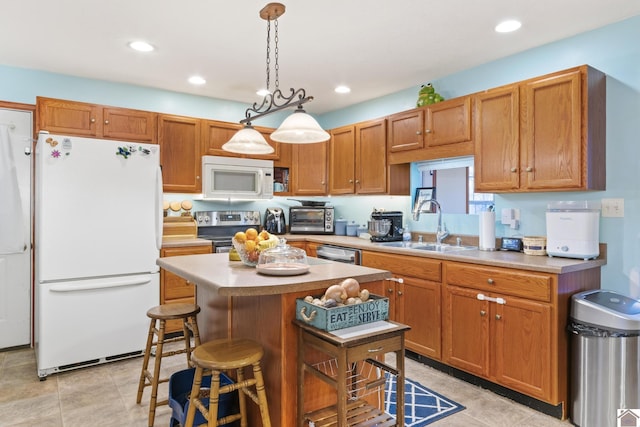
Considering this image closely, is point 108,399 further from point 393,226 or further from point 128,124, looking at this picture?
point 393,226

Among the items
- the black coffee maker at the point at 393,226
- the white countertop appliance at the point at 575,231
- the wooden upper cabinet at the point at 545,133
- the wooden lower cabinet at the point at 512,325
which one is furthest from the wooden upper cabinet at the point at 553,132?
the black coffee maker at the point at 393,226

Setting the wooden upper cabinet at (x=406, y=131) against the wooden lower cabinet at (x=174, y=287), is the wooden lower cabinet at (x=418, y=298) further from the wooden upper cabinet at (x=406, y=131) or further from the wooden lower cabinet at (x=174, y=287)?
the wooden lower cabinet at (x=174, y=287)

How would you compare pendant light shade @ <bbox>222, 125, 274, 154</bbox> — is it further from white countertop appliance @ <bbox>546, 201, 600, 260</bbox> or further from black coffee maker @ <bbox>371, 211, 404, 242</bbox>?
white countertop appliance @ <bbox>546, 201, 600, 260</bbox>

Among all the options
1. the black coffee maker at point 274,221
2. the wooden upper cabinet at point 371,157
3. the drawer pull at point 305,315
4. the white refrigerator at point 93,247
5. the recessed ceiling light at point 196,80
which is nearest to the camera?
the drawer pull at point 305,315

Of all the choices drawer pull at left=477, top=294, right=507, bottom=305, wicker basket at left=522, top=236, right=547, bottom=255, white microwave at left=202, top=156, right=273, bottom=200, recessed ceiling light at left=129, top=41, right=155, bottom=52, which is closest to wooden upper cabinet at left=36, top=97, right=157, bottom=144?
white microwave at left=202, top=156, right=273, bottom=200

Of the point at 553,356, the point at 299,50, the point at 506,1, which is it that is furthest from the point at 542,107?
the point at 299,50

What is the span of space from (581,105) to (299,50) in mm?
Answer: 2018

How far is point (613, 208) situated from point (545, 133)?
0.66 meters

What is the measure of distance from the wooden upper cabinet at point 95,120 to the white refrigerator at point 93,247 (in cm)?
49

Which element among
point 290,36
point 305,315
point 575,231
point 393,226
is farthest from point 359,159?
point 305,315

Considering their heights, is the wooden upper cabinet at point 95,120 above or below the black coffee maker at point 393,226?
above

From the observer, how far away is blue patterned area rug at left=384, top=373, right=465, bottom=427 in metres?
2.36

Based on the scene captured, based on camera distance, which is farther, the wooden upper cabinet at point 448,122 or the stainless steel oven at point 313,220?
the stainless steel oven at point 313,220

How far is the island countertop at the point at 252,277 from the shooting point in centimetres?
170
